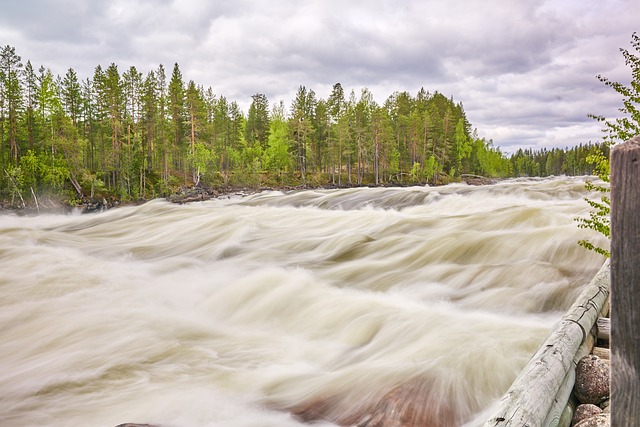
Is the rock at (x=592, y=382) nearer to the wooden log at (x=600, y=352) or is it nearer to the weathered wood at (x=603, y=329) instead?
the wooden log at (x=600, y=352)

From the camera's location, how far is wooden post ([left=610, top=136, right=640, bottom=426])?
4.01 ft

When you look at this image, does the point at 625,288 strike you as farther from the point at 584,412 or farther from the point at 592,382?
the point at 592,382

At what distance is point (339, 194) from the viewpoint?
22047mm

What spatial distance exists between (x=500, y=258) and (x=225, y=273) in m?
5.44

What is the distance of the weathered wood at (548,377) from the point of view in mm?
2006

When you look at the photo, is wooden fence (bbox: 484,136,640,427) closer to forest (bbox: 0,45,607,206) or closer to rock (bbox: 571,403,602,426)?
rock (bbox: 571,403,602,426)

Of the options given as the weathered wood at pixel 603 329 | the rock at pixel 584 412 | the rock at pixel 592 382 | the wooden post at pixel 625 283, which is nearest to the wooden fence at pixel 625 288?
the wooden post at pixel 625 283

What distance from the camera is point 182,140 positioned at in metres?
54.8

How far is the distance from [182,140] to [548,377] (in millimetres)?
57115

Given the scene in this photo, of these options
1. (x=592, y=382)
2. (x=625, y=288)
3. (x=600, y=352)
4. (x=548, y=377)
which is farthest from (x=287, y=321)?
(x=625, y=288)

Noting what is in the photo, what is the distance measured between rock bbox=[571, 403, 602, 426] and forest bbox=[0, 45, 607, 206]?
36.1 meters

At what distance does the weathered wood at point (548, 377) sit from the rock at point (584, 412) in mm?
→ 157

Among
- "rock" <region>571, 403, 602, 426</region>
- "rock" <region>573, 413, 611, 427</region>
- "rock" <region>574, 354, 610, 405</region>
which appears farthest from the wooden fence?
"rock" <region>574, 354, 610, 405</region>

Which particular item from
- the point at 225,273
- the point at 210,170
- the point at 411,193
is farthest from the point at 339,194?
the point at 210,170
